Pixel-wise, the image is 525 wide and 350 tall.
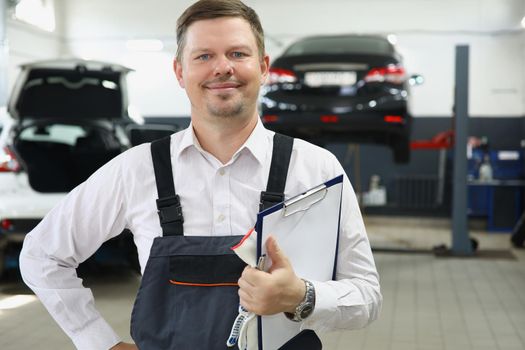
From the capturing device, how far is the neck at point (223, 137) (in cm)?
144

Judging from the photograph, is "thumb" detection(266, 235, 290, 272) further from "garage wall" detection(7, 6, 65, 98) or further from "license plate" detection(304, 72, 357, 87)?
"garage wall" detection(7, 6, 65, 98)

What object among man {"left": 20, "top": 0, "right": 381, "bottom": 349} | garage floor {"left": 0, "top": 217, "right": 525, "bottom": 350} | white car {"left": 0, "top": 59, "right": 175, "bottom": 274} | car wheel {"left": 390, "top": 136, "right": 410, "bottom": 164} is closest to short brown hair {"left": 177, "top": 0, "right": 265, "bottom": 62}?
man {"left": 20, "top": 0, "right": 381, "bottom": 349}

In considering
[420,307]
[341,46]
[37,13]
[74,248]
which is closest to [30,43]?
[37,13]

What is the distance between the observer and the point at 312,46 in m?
6.00

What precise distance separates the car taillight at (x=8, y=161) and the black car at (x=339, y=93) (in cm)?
213

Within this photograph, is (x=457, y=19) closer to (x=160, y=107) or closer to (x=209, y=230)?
(x=160, y=107)

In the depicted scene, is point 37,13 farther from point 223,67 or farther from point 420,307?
point 223,67

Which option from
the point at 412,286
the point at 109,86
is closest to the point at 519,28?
the point at 412,286

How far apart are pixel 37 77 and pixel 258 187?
4174mm

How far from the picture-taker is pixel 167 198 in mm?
1377

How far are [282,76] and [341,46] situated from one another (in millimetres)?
639

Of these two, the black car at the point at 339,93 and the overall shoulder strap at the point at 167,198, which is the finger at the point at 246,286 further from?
the black car at the point at 339,93

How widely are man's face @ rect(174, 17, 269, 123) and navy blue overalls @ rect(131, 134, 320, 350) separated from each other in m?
0.15

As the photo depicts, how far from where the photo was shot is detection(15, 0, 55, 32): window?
430 inches
